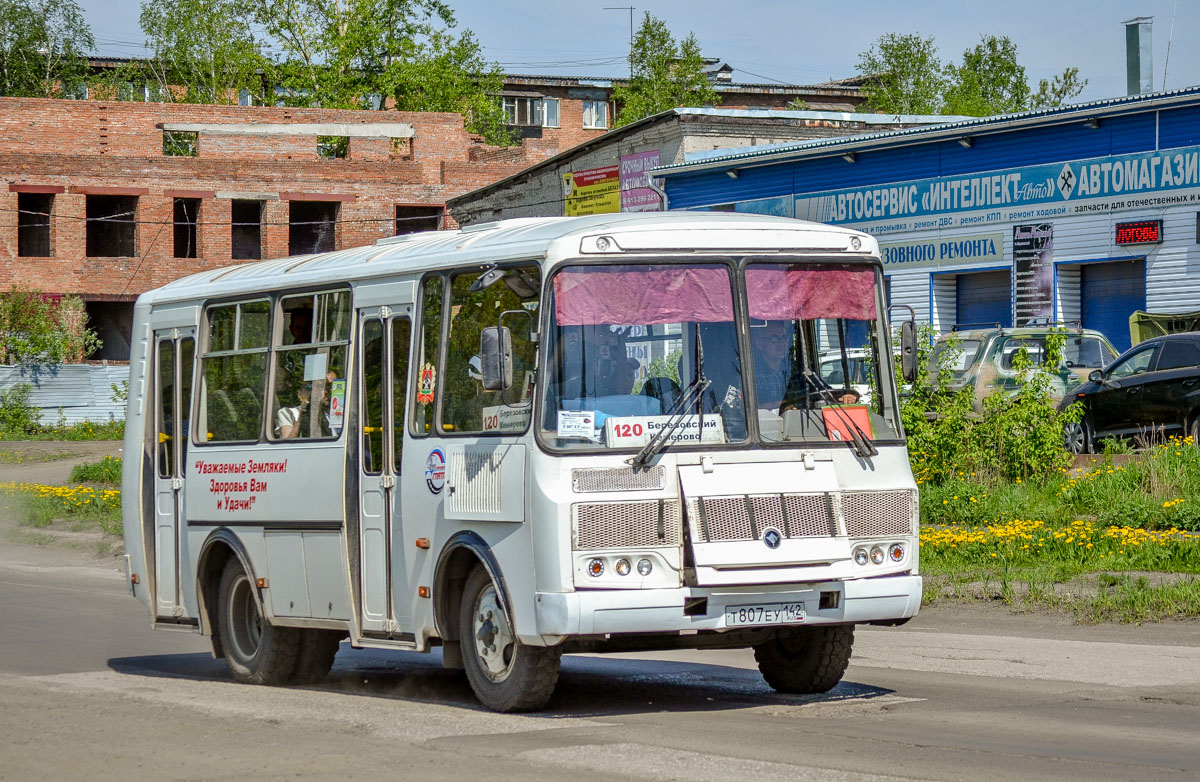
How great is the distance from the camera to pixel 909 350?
9.70 m

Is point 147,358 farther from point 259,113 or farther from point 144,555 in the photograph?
point 259,113

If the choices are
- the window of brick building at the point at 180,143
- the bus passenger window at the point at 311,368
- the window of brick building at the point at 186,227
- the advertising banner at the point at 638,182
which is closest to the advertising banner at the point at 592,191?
the advertising banner at the point at 638,182

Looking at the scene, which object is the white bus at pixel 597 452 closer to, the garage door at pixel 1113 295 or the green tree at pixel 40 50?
the garage door at pixel 1113 295

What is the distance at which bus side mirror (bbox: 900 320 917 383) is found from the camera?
9.56 meters

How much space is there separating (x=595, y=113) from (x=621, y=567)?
84701mm

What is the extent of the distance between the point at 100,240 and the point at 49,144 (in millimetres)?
4093

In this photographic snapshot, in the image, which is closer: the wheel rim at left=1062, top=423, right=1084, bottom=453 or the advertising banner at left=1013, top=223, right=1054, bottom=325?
the wheel rim at left=1062, top=423, right=1084, bottom=453

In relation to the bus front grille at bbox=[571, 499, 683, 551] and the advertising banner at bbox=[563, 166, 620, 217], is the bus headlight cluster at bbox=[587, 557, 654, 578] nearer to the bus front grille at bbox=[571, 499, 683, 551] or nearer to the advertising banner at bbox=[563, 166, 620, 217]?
the bus front grille at bbox=[571, 499, 683, 551]

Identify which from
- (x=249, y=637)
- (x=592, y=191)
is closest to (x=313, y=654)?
(x=249, y=637)

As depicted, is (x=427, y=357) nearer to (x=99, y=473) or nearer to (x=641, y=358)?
(x=641, y=358)

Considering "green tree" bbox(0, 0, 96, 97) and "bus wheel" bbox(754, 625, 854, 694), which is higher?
"green tree" bbox(0, 0, 96, 97)

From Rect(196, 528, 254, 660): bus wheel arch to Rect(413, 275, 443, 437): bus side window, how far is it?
2.65 meters

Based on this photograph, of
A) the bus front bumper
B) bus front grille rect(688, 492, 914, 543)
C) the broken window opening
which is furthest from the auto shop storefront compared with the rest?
the broken window opening

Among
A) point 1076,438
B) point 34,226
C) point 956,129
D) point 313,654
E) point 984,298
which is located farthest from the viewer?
point 34,226
